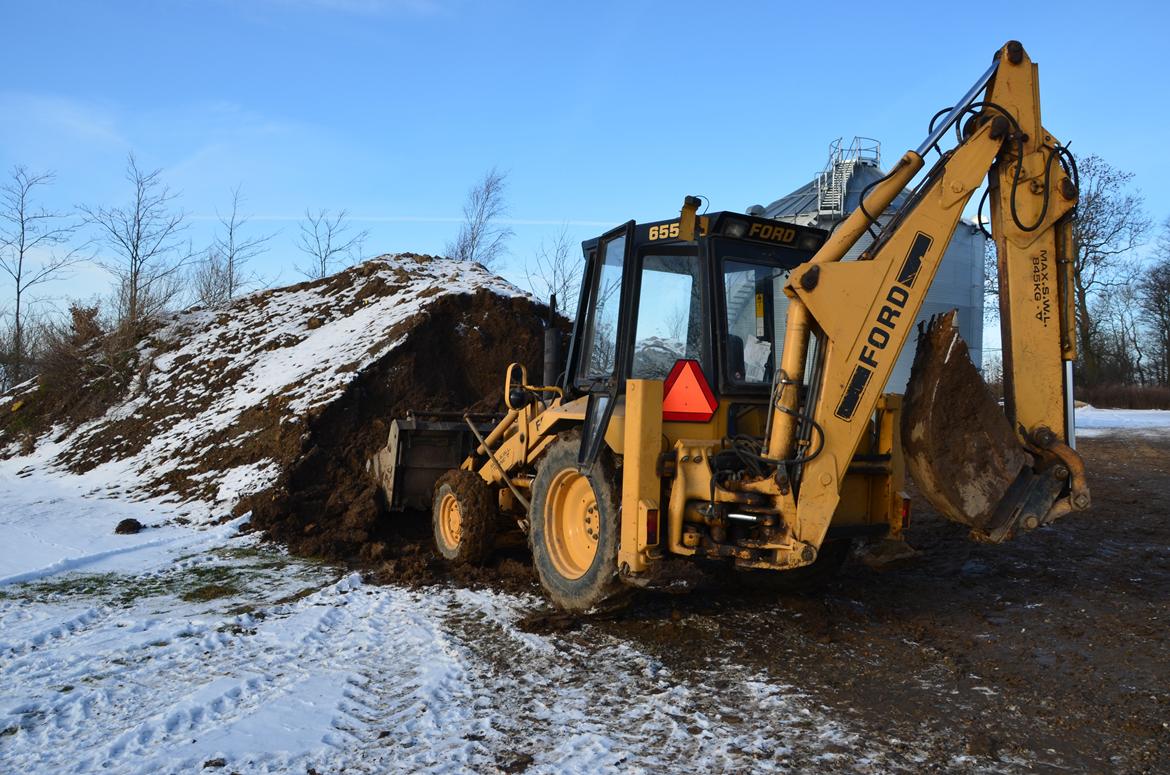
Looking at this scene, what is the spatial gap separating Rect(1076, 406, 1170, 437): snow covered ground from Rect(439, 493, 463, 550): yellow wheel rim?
12.8m

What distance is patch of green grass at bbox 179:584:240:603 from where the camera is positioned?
6.39 metres

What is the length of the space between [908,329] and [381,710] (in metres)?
3.23

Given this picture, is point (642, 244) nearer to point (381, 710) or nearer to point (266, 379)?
point (381, 710)

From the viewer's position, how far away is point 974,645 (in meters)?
5.05

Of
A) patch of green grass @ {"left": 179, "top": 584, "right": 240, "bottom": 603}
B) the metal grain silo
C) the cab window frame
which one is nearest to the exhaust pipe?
the cab window frame

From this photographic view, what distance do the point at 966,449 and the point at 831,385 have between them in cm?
85

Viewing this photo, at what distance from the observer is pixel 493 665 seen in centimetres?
486

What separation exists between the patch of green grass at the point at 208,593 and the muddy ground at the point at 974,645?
71.7 inches

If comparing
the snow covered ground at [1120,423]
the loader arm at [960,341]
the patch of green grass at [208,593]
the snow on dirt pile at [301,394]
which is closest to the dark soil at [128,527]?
the snow on dirt pile at [301,394]

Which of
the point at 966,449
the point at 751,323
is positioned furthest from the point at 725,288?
the point at 966,449

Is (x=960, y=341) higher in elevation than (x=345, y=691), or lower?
higher

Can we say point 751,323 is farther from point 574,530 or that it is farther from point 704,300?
point 574,530

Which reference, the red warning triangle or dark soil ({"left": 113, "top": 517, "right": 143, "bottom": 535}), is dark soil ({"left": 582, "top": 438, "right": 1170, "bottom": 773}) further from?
dark soil ({"left": 113, "top": 517, "right": 143, "bottom": 535})

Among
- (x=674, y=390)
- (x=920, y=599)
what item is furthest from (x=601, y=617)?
(x=920, y=599)
